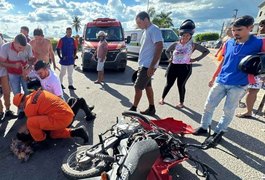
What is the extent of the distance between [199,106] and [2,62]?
4.21m

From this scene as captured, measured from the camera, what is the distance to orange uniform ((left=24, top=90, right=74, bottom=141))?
2.90m

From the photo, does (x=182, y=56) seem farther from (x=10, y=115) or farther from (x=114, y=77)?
(x=114, y=77)

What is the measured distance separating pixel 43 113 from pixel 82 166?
0.97 meters

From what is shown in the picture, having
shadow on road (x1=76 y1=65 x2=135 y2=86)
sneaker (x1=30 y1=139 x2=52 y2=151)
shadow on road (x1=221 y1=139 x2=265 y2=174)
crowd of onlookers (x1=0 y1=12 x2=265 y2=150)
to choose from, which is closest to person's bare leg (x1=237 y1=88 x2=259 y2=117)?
crowd of onlookers (x1=0 y1=12 x2=265 y2=150)

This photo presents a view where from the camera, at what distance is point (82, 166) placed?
2.48 metres

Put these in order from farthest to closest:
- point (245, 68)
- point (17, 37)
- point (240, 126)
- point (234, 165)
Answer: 1. point (240, 126)
2. point (17, 37)
3. point (234, 165)
4. point (245, 68)

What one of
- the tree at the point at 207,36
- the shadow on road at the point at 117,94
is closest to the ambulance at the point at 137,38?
the shadow on road at the point at 117,94

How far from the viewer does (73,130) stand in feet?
10.7

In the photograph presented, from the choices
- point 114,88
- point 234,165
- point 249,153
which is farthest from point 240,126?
point 114,88

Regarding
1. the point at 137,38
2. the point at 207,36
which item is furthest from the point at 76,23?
the point at 137,38

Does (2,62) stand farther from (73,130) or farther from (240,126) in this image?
(240,126)

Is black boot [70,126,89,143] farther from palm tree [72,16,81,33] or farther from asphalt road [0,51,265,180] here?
palm tree [72,16,81,33]

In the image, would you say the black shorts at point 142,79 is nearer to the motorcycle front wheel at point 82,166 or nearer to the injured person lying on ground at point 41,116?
the injured person lying on ground at point 41,116

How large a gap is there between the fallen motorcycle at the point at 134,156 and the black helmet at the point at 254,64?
123cm
